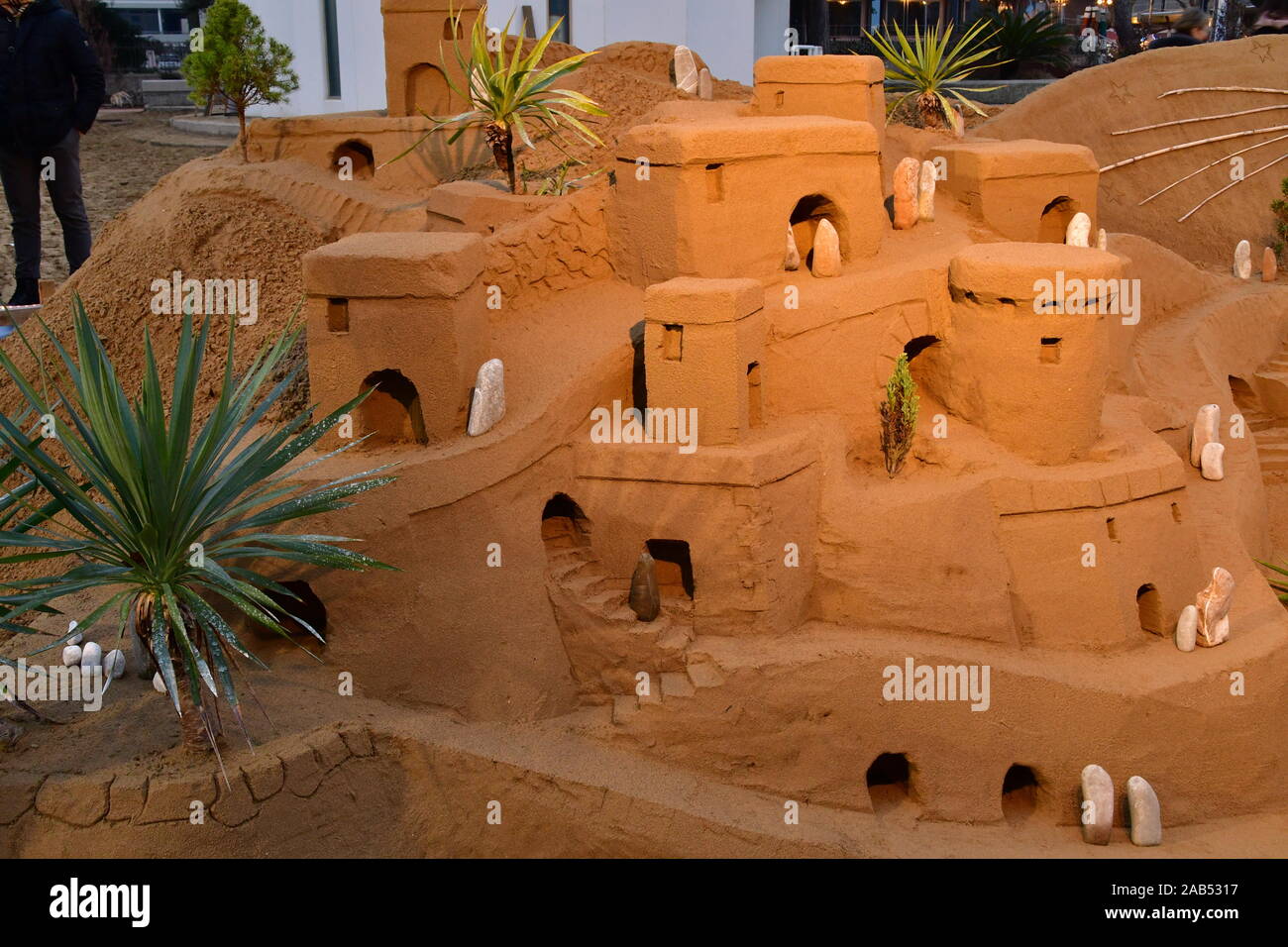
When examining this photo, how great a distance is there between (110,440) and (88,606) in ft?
14.0

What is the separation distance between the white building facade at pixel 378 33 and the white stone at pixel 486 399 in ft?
30.1

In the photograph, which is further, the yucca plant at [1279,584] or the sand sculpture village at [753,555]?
the yucca plant at [1279,584]

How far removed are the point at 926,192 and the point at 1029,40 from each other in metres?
9.85

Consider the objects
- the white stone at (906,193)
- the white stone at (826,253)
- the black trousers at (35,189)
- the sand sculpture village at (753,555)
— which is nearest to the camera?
the sand sculpture village at (753,555)

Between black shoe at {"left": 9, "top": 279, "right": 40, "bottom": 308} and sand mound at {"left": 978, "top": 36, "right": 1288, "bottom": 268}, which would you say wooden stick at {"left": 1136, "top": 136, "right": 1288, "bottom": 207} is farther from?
black shoe at {"left": 9, "top": 279, "right": 40, "bottom": 308}

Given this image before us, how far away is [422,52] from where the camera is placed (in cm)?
1811

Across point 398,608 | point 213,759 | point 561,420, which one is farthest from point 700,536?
point 213,759

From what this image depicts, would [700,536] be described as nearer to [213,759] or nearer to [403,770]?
[403,770]

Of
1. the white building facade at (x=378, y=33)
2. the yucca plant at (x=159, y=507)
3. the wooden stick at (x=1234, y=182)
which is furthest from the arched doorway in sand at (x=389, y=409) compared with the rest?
the wooden stick at (x=1234, y=182)

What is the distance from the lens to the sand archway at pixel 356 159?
17844mm

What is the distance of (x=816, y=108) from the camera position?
53.5 feet
